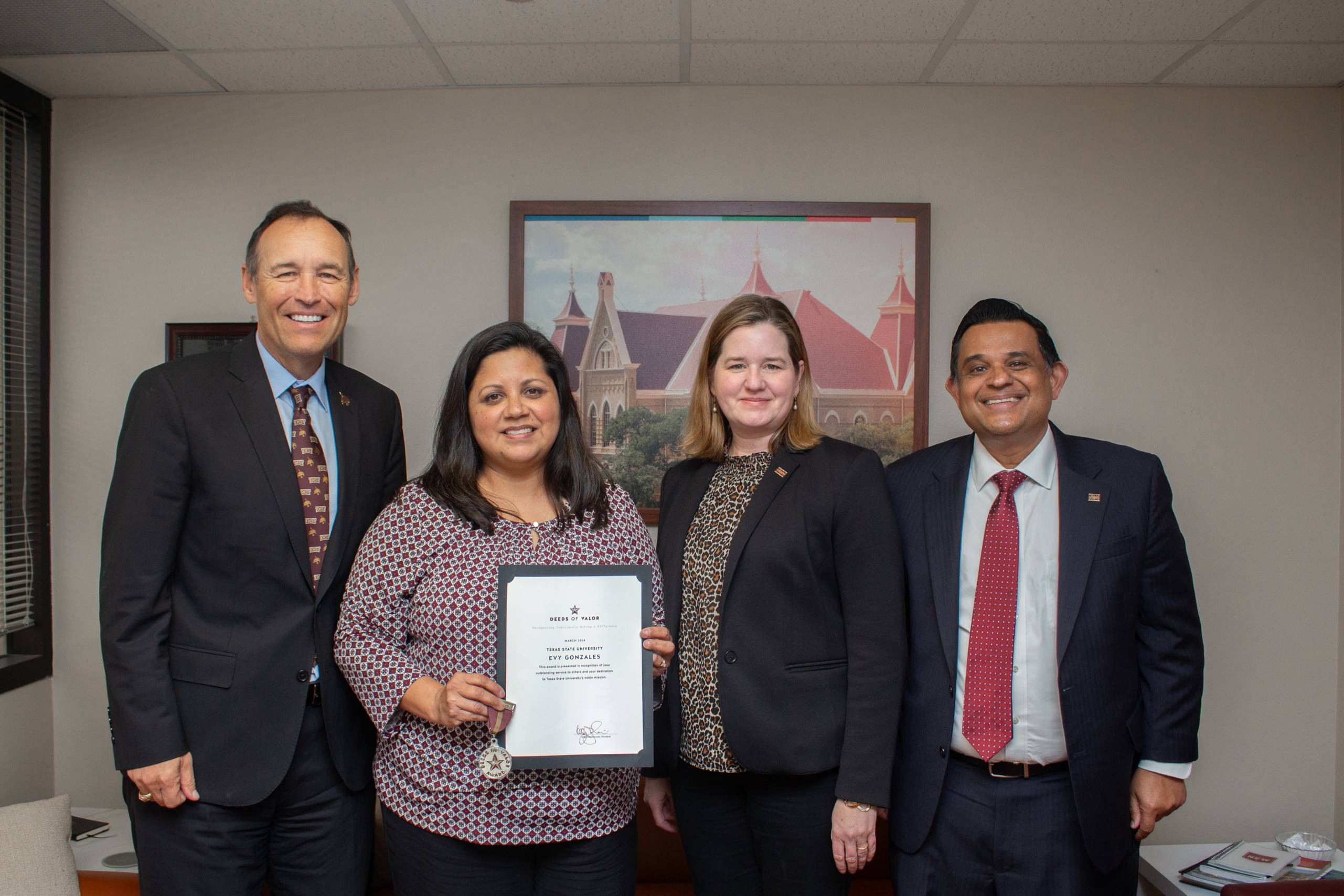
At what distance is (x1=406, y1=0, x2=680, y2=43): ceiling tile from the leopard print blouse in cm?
145

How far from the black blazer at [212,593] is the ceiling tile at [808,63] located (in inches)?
71.8

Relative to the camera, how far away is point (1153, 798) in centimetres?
172

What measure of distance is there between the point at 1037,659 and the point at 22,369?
3214 mm

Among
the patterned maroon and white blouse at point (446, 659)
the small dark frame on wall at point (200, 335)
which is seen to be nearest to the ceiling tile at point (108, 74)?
the small dark frame on wall at point (200, 335)

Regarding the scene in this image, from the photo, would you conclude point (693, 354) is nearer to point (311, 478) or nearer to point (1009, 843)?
point (311, 478)

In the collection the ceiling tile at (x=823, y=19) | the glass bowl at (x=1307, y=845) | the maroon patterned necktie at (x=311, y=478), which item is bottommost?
the glass bowl at (x=1307, y=845)

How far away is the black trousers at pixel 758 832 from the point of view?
1.62m

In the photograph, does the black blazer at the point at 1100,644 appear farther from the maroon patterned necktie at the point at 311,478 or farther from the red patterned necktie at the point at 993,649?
the maroon patterned necktie at the point at 311,478

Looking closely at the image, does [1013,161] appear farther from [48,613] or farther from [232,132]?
[48,613]

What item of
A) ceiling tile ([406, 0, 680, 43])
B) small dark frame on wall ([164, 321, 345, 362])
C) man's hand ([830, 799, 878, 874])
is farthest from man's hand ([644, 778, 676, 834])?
ceiling tile ([406, 0, 680, 43])

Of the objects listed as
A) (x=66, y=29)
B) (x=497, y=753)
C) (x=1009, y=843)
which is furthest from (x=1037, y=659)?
(x=66, y=29)

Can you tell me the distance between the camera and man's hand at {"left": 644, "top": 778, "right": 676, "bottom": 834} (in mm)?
1858

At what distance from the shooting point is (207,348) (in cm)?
291

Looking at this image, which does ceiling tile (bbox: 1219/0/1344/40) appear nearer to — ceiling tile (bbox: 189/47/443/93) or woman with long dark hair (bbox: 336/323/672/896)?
woman with long dark hair (bbox: 336/323/672/896)
